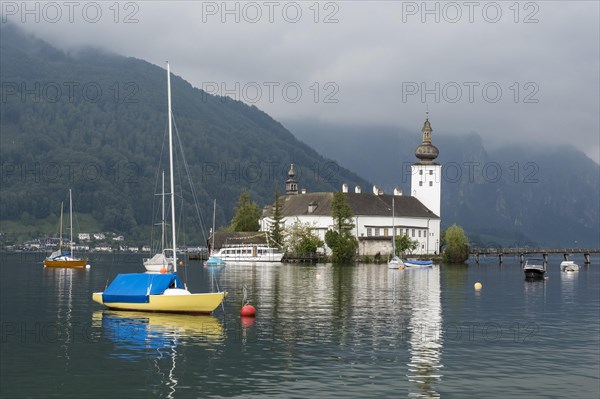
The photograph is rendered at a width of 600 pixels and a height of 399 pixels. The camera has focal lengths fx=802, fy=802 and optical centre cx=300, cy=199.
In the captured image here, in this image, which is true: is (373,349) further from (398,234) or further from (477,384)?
(398,234)

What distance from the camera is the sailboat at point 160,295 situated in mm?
53281

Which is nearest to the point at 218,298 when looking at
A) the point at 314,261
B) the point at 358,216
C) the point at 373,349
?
the point at 373,349

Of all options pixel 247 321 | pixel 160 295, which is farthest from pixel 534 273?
pixel 160 295

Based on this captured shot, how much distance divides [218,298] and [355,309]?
12.4m

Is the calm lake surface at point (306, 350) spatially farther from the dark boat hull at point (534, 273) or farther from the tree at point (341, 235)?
the tree at point (341, 235)

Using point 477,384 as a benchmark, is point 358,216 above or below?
above

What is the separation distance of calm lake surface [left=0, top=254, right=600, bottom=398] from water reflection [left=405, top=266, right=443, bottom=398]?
0.09 meters

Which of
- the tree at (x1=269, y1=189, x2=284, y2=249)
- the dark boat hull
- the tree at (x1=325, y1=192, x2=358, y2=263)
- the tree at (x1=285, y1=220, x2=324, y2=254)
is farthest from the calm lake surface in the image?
the tree at (x1=269, y1=189, x2=284, y2=249)

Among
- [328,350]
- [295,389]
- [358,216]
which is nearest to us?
[295,389]

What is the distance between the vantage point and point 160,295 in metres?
53.8

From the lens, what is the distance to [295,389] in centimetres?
3084

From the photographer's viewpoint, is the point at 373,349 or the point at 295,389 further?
the point at 373,349

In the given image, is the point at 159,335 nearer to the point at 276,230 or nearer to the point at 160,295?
the point at 160,295

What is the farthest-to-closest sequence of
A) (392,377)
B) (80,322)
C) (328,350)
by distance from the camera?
(80,322), (328,350), (392,377)
